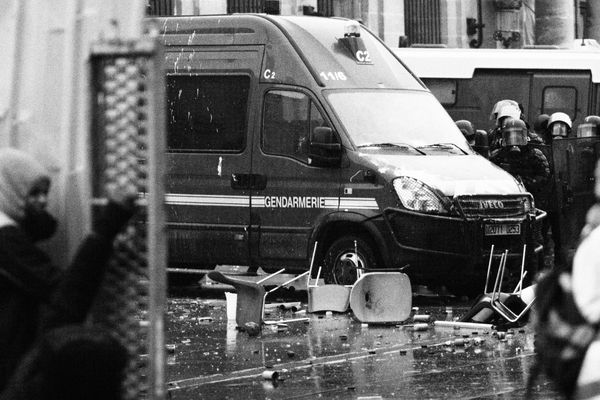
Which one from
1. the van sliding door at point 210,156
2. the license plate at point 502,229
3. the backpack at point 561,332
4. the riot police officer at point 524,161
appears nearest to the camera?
the backpack at point 561,332

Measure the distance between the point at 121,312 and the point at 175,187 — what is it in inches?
474

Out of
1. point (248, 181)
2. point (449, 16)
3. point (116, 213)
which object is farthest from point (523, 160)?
point (449, 16)

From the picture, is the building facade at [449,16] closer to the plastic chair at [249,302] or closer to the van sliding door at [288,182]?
the van sliding door at [288,182]

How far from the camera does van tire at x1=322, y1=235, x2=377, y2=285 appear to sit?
15859 millimetres

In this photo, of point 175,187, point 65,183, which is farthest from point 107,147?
point 175,187

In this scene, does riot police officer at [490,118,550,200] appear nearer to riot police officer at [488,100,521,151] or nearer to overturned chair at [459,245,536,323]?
riot police officer at [488,100,521,151]

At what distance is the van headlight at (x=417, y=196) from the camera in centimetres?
1552

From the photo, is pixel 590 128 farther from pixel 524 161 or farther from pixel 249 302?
pixel 249 302

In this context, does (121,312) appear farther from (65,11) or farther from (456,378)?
(456,378)

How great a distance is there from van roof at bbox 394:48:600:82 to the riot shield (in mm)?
9688

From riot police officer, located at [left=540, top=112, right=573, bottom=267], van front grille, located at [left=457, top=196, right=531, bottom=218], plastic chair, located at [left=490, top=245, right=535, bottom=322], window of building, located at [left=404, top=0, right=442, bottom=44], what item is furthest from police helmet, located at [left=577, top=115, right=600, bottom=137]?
window of building, located at [left=404, top=0, right=442, bottom=44]

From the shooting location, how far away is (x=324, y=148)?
52.3 ft

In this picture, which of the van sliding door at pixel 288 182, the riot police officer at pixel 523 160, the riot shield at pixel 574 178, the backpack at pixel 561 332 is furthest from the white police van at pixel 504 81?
the backpack at pixel 561 332

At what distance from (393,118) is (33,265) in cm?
1164
